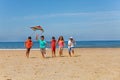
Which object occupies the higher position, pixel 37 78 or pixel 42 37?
pixel 42 37

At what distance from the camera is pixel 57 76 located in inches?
469

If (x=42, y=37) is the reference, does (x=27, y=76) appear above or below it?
below

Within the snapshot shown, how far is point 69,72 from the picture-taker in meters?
13.1

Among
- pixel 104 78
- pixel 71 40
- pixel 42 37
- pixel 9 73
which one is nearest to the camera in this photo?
pixel 104 78

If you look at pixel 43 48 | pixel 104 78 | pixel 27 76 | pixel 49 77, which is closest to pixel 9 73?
pixel 27 76

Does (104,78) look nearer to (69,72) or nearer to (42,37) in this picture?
(69,72)

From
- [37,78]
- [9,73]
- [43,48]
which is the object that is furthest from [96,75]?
[43,48]

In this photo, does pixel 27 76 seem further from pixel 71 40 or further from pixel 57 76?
pixel 71 40

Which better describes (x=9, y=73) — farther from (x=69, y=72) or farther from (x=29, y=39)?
(x=29, y=39)

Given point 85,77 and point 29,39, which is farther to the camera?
point 29,39

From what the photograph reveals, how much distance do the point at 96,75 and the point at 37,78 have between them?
228 centimetres

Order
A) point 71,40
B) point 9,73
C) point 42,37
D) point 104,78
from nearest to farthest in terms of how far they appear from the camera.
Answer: point 104,78 → point 9,73 → point 42,37 → point 71,40

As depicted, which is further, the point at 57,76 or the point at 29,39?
the point at 29,39

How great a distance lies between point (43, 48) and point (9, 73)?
8061mm
